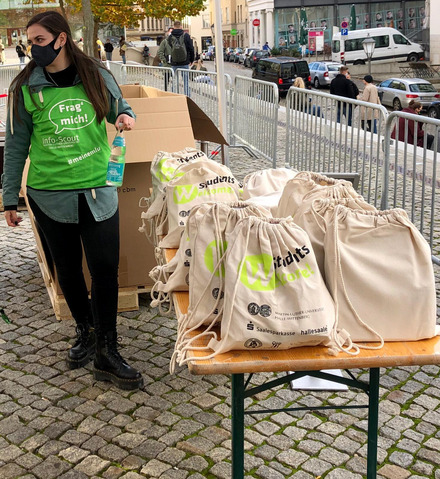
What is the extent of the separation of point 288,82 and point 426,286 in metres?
33.9

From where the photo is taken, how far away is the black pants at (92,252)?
3.81 metres

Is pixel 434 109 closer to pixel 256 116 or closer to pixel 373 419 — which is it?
pixel 256 116

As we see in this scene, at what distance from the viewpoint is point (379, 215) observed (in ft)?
8.55

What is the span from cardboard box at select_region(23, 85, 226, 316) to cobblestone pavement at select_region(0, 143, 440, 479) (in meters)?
0.68

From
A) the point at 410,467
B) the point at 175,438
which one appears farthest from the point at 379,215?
the point at 175,438

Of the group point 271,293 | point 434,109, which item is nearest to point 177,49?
point 434,109

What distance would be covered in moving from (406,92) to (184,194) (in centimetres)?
2655

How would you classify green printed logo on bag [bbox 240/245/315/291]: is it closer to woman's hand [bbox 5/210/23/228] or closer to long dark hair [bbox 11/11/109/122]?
long dark hair [bbox 11/11/109/122]

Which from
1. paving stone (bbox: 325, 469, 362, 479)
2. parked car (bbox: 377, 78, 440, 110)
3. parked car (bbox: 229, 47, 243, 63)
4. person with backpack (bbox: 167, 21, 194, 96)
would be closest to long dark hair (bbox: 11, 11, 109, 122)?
paving stone (bbox: 325, 469, 362, 479)

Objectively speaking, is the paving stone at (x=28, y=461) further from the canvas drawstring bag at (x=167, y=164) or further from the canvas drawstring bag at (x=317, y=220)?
the canvas drawstring bag at (x=317, y=220)

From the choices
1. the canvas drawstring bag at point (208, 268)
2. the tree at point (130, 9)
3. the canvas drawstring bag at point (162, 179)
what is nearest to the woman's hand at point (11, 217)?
the canvas drawstring bag at point (162, 179)

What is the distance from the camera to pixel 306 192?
10.3 ft

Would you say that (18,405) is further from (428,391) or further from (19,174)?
(428,391)

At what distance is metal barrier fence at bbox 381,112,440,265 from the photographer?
5.27 metres
